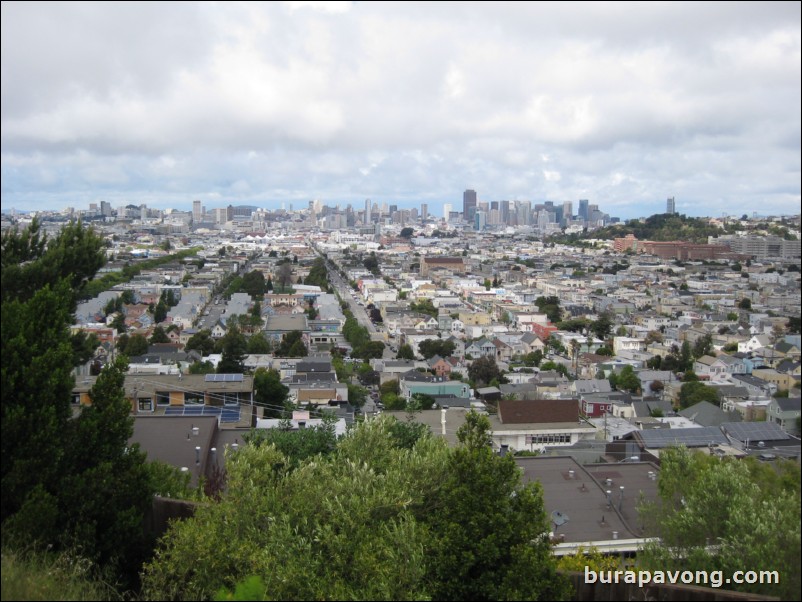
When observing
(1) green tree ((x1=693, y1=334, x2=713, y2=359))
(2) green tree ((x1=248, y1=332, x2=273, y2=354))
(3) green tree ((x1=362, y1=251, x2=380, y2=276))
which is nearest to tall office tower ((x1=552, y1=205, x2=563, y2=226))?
(3) green tree ((x1=362, y1=251, x2=380, y2=276))

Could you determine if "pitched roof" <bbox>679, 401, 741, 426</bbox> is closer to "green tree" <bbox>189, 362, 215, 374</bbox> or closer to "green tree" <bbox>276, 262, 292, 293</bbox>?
"green tree" <bbox>189, 362, 215, 374</bbox>

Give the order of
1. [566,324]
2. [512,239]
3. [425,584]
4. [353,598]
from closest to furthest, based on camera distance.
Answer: [353,598], [425,584], [566,324], [512,239]

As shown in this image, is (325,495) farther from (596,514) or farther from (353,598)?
(596,514)

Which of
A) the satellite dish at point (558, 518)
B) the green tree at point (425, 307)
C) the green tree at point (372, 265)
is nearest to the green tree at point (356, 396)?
the satellite dish at point (558, 518)

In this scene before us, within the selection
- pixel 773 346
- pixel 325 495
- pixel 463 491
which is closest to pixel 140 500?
pixel 325 495

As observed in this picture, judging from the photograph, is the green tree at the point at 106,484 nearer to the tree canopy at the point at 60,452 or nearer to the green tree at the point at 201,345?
the tree canopy at the point at 60,452
